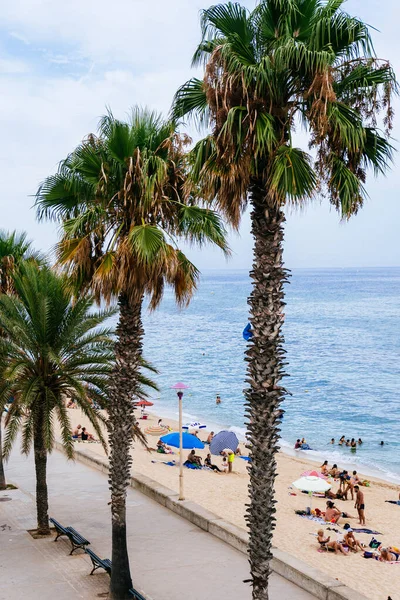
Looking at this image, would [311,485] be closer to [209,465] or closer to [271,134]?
[209,465]

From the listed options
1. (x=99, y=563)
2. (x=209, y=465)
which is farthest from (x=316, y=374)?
(x=99, y=563)

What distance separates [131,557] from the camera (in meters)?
14.4

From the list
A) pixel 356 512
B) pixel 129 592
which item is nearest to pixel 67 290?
pixel 129 592

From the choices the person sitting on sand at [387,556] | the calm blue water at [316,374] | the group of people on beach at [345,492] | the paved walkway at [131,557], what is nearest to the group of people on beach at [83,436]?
the calm blue water at [316,374]

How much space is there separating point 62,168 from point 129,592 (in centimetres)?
759

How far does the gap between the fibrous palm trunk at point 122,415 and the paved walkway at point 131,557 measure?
678 millimetres

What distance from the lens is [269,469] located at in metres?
9.09

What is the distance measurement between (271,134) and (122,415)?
20.1 ft

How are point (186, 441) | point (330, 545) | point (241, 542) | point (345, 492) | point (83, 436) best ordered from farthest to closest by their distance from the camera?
point (83, 436) < point (186, 441) < point (345, 492) < point (330, 545) < point (241, 542)

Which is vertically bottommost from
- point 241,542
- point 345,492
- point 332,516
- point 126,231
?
point 345,492

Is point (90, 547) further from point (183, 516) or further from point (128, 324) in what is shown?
point (128, 324)

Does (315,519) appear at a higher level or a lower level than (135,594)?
lower

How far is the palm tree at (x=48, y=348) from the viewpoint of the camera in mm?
14602

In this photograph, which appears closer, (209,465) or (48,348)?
(48,348)
